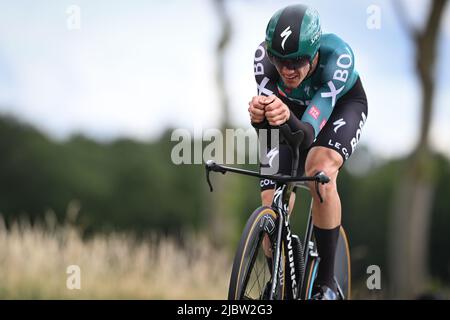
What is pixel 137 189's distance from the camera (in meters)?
45.9

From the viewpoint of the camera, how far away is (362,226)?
1489 inches

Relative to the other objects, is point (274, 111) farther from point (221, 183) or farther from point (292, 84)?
point (221, 183)

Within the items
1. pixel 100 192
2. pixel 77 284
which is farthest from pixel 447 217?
pixel 77 284

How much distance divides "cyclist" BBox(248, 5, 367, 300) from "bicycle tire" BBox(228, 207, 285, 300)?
1.20 feet

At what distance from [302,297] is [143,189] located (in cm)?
4176

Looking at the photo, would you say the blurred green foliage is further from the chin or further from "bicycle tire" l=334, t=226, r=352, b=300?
the chin

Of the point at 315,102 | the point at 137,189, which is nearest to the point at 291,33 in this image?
the point at 315,102

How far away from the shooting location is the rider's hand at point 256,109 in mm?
3428

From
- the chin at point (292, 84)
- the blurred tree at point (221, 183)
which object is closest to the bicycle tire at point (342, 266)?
the chin at point (292, 84)

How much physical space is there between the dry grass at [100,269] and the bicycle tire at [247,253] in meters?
4.92

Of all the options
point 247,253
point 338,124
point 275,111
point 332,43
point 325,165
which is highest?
point 332,43

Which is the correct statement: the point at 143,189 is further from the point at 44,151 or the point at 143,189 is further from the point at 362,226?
the point at 362,226

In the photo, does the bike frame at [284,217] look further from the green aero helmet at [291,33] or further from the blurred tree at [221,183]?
the blurred tree at [221,183]

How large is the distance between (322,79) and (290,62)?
1.43 feet
